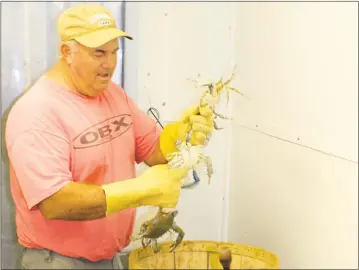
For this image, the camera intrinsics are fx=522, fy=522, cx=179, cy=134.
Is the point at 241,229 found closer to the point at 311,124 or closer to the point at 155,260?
the point at 155,260

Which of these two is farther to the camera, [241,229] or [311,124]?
[241,229]

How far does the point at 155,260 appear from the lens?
1718 mm

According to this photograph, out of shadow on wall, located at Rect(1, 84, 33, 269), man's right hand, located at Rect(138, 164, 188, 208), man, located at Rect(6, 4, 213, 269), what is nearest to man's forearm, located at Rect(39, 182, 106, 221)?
man, located at Rect(6, 4, 213, 269)

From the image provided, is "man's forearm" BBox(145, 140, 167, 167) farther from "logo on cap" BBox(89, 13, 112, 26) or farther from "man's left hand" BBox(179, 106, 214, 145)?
"logo on cap" BBox(89, 13, 112, 26)

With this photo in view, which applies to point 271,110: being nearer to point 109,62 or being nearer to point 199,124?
point 199,124

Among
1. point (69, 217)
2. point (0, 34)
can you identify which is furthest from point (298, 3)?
point (0, 34)

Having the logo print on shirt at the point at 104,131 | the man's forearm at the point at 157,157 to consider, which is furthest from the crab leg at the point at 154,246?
the logo print on shirt at the point at 104,131

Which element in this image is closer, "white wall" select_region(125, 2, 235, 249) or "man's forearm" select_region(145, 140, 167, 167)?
"man's forearm" select_region(145, 140, 167, 167)

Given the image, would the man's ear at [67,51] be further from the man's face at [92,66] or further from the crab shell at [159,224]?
the crab shell at [159,224]

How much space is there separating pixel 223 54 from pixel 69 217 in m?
0.94

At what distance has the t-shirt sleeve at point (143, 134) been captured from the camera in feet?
5.44

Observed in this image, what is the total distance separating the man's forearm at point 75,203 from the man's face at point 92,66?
0.97ft

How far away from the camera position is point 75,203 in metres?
1.36

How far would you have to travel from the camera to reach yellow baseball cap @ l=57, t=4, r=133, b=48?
4.69 ft
